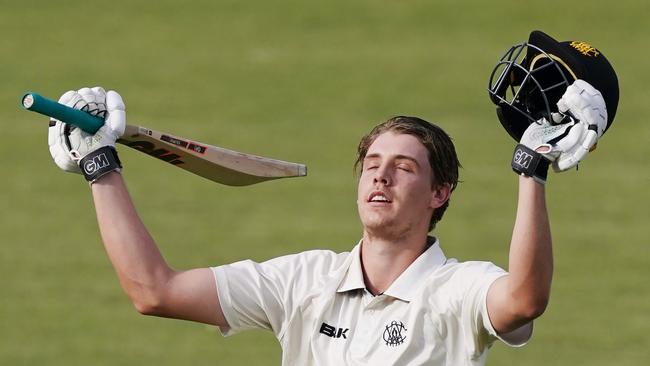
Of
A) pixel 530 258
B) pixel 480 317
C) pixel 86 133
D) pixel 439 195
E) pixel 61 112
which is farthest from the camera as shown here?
pixel 439 195

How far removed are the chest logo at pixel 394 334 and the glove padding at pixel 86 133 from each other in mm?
1357

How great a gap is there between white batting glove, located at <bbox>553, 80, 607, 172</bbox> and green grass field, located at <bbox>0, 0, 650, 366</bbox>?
6291 millimetres

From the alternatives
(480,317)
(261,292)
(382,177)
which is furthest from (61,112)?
(480,317)

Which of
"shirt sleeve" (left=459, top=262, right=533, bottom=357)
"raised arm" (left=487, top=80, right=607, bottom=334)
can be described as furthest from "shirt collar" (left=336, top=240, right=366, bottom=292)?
"raised arm" (left=487, top=80, right=607, bottom=334)

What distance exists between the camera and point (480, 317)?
6348 millimetres

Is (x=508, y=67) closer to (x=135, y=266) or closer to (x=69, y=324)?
(x=135, y=266)

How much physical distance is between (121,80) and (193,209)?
274 centimetres

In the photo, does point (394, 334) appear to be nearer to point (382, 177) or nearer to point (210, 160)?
point (382, 177)

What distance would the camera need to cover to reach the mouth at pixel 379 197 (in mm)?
6703

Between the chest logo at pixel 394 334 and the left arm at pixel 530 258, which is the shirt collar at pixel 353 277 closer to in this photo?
the chest logo at pixel 394 334

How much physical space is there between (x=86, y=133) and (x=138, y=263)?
1.89 feet

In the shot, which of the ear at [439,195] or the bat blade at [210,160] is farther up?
the bat blade at [210,160]

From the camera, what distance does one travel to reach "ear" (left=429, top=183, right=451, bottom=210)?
6938 mm

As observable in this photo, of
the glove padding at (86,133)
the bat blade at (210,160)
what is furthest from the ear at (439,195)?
the glove padding at (86,133)
